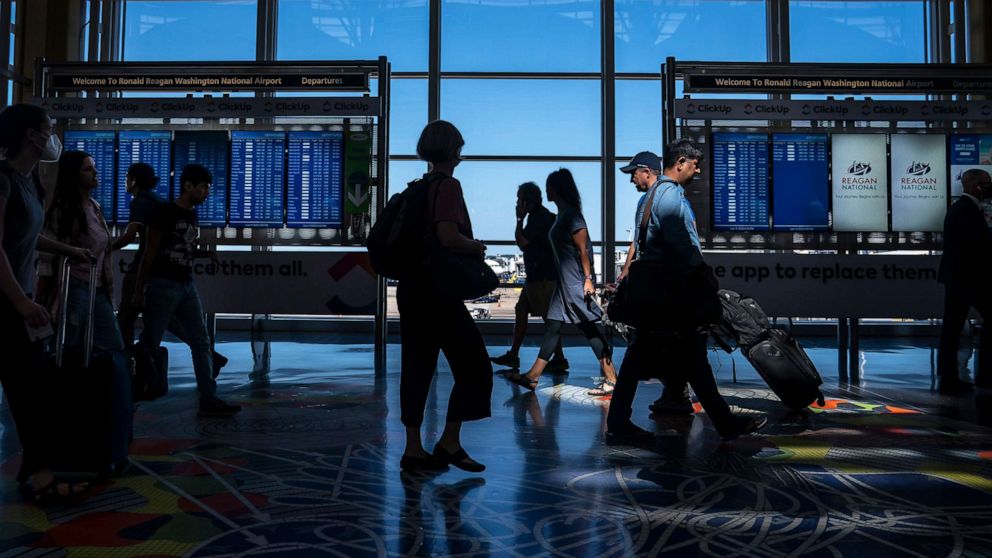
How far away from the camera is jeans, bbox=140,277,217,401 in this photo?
439 centimetres

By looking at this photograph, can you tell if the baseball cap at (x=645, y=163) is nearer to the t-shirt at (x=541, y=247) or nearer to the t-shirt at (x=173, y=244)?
the t-shirt at (x=541, y=247)

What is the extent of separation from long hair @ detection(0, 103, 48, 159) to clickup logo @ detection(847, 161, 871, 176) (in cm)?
742

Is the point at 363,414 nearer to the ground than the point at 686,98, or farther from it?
nearer to the ground

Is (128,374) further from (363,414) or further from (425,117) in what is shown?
(425,117)

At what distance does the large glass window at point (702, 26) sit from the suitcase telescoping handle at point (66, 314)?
11.1 meters

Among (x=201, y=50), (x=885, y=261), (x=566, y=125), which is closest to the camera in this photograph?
(x=885, y=261)

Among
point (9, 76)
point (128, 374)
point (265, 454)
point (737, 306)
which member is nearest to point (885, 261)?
point (737, 306)

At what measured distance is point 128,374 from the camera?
3.28m

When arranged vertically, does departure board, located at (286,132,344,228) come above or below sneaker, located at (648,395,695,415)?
above

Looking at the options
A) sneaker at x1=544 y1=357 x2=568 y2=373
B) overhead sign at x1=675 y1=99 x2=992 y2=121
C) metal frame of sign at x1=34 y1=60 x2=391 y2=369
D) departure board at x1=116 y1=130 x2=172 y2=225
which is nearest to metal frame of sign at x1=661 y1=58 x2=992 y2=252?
overhead sign at x1=675 y1=99 x2=992 y2=121

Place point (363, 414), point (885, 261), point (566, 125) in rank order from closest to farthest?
point (363, 414), point (885, 261), point (566, 125)

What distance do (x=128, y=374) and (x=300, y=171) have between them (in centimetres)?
516

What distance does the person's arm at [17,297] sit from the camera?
2660 mm

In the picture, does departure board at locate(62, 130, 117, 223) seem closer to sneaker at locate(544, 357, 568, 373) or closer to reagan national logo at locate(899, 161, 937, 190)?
sneaker at locate(544, 357, 568, 373)
